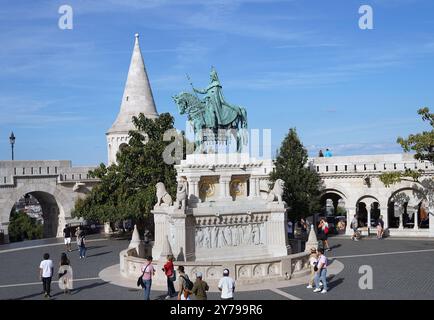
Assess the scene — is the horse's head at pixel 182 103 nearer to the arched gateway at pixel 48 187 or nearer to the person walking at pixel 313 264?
the person walking at pixel 313 264

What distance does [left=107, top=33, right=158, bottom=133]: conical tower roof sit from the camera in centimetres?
3406

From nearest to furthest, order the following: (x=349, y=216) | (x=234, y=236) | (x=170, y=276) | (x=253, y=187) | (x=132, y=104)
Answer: (x=170, y=276), (x=234, y=236), (x=253, y=187), (x=349, y=216), (x=132, y=104)

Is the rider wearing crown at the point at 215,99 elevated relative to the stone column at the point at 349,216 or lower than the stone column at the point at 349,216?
elevated

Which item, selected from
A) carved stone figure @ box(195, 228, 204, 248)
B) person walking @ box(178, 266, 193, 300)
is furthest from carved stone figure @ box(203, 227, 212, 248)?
person walking @ box(178, 266, 193, 300)

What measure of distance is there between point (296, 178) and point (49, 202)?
47.9ft

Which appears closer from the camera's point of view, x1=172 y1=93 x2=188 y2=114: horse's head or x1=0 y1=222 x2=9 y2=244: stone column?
x1=172 y1=93 x2=188 y2=114: horse's head

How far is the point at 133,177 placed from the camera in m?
26.0

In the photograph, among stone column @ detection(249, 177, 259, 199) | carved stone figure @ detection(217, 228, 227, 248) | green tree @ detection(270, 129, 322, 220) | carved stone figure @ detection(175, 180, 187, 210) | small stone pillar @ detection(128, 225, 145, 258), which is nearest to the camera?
carved stone figure @ detection(175, 180, 187, 210)

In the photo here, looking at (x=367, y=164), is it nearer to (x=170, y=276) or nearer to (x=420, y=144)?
(x=420, y=144)

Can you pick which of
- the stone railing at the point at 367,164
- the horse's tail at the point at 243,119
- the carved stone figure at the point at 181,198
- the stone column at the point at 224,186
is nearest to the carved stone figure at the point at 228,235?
the stone column at the point at 224,186

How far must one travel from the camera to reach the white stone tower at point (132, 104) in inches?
1341

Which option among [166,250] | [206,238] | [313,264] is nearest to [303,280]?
[313,264]

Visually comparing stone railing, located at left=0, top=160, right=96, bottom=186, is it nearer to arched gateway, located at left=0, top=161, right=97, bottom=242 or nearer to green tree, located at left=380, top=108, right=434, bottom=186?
arched gateway, located at left=0, top=161, right=97, bottom=242
